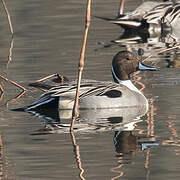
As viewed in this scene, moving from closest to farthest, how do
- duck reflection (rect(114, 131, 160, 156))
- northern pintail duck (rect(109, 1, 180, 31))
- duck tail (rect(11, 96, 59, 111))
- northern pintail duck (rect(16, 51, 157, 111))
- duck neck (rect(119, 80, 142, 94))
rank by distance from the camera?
duck reflection (rect(114, 131, 160, 156)) < duck tail (rect(11, 96, 59, 111)) < northern pintail duck (rect(16, 51, 157, 111)) < duck neck (rect(119, 80, 142, 94)) < northern pintail duck (rect(109, 1, 180, 31))

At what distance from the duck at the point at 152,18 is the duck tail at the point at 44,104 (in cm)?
811

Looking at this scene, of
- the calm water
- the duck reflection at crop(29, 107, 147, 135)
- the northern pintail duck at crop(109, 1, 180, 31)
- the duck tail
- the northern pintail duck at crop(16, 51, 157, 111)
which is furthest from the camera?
the northern pintail duck at crop(109, 1, 180, 31)

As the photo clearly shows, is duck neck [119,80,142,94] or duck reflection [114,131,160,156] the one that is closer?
duck reflection [114,131,160,156]

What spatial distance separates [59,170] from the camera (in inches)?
338

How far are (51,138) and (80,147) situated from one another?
648mm

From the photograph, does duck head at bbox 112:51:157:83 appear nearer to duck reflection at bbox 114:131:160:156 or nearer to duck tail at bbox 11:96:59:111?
duck tail at bbox 11:96:59:111

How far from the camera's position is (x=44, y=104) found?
12.0 m

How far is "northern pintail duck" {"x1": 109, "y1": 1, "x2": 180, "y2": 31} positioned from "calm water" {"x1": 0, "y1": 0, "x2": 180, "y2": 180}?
4.29 feet

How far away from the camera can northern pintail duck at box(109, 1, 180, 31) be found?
2028 centimetres

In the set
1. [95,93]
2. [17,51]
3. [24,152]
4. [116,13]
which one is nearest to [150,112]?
[95,93]

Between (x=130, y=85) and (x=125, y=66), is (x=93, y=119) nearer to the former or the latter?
(x=130, y=85)

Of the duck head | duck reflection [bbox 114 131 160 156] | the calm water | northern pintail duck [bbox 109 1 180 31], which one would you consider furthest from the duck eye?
duck reflection [bbox 114 131 160 156]

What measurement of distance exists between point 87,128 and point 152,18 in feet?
33.5

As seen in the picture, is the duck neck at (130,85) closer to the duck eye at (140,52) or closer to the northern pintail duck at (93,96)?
the northern pintail duck at (93,96)
